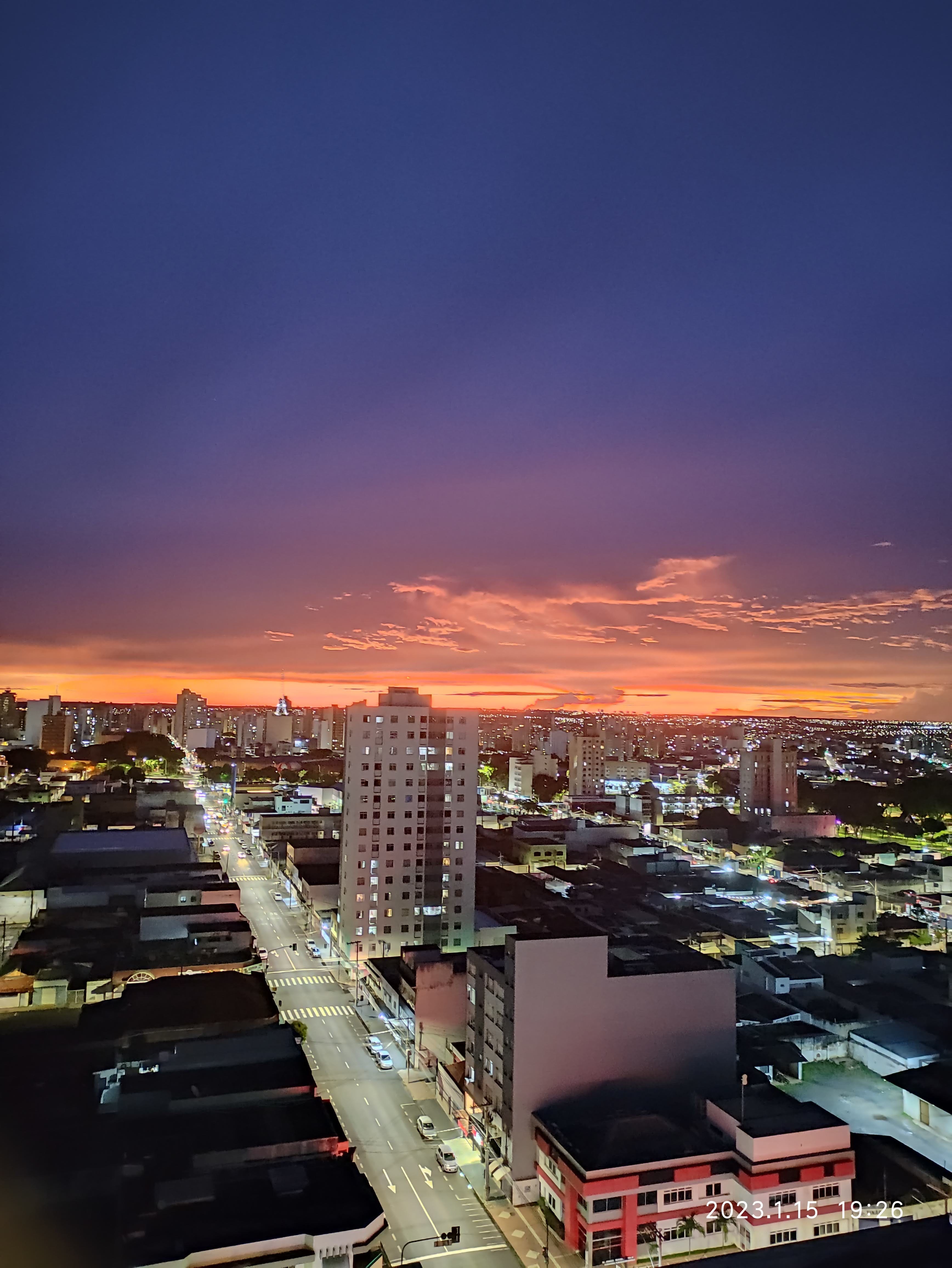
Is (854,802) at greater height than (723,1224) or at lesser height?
greater

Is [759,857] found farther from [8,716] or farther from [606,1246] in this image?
[8,716]

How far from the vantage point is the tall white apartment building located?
2252 cm

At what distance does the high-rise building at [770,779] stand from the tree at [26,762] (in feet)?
Result: 146

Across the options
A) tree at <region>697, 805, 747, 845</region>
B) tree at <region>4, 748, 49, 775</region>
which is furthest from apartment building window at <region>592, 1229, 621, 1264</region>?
tree at <region>4, 748, 49, 775</region>

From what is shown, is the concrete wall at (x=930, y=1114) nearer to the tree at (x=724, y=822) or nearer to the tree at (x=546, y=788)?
the tree at (x=724, y=822)

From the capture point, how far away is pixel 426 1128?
1341cm

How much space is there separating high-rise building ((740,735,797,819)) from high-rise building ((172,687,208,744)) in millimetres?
64276

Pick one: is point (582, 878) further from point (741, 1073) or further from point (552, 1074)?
point (552, 1074)

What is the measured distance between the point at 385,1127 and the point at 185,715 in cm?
8864

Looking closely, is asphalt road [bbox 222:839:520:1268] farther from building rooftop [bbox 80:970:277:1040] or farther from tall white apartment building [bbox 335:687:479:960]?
tall white apartment building [bbox 335:687:479:960]

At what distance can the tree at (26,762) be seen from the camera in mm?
55594

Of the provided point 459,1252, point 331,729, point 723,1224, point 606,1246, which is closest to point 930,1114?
point 723,1224

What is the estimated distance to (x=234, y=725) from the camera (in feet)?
375

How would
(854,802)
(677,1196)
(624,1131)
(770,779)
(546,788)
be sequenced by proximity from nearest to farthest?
1. (677,1196)
2. (624,1131)
3. (854,802)
4. (770,779)
5. (546,788)
